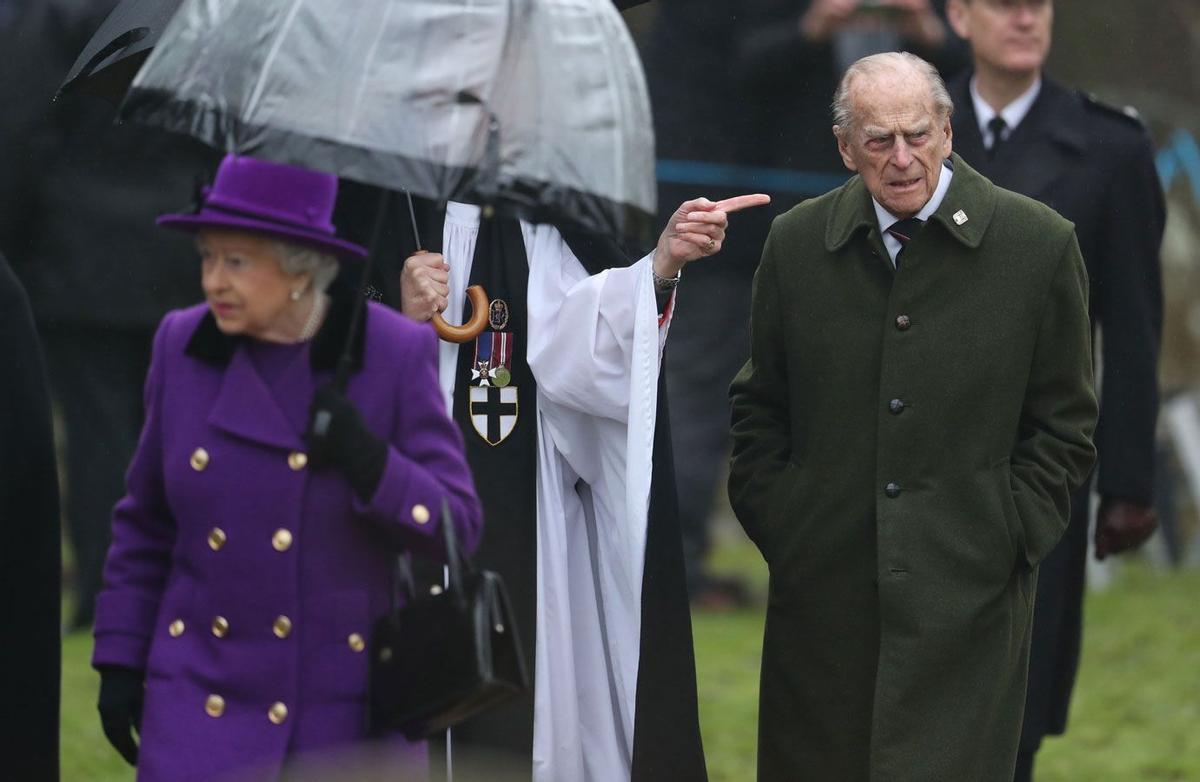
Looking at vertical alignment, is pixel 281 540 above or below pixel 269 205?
below

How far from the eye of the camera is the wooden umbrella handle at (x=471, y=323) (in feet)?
18.1

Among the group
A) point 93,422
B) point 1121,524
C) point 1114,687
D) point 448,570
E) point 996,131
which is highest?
point 996,131

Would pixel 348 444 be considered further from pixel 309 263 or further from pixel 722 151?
pixel 722 151

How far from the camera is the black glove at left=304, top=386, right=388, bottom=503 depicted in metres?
4.48

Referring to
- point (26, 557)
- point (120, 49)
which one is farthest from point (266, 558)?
point (120, 49)

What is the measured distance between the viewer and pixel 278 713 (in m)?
4.58

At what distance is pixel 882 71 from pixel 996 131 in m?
1.40

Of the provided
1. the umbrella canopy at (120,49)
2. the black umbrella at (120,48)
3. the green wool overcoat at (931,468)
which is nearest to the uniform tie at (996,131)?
the green wool overcoat at (931,468)

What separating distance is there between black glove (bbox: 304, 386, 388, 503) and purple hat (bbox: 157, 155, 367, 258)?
0.30 meters

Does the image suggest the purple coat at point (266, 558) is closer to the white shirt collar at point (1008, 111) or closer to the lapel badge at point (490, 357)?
the lapel badge at point (490, 357)

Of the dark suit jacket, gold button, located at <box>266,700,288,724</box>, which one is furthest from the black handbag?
the dark suit jacket

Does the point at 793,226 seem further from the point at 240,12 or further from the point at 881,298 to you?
the point at 240,12

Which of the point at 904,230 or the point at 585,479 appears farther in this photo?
the point at 585,479

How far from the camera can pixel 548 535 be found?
5.70 meters
